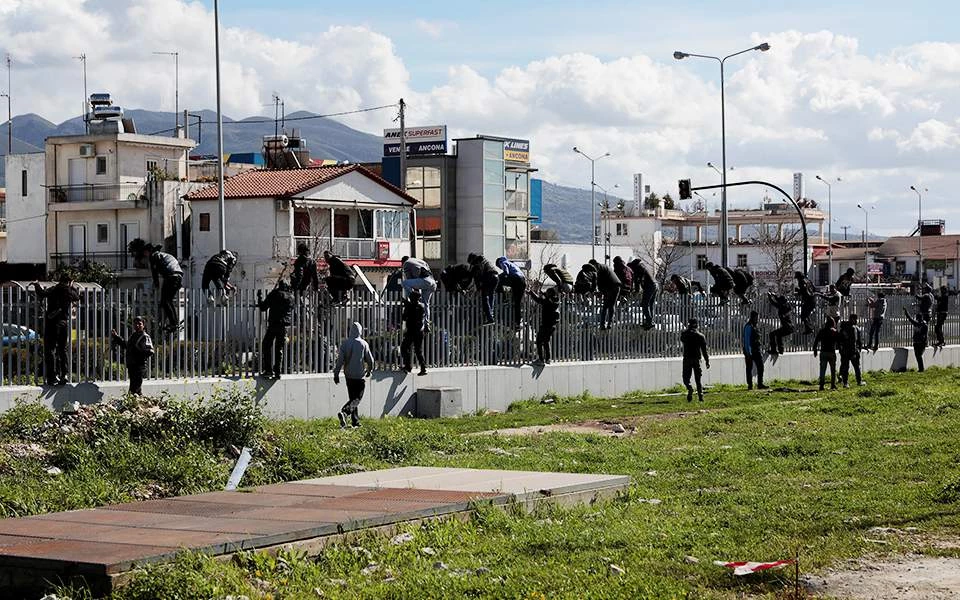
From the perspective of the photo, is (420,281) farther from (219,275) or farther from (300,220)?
(300,220)

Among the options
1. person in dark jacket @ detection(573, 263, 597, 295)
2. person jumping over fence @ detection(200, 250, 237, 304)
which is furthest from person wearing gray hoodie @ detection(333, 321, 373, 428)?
person in dark jacket @ detection(573, 263, 597, 295)

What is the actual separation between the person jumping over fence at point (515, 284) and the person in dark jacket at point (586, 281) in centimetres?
262

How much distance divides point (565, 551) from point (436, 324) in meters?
16.4

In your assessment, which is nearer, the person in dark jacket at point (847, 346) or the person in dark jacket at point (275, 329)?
the person in dark jacket at point (275, 329)

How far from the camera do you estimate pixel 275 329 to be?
23.7m

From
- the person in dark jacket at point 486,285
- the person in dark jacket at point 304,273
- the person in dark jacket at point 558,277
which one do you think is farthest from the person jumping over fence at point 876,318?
the person in dark jacket at point 304,273

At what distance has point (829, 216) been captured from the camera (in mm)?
125125

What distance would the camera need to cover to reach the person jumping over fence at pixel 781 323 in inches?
1382

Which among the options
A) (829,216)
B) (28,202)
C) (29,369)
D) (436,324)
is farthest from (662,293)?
(829,216)

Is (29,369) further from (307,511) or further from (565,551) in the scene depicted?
(565,551)

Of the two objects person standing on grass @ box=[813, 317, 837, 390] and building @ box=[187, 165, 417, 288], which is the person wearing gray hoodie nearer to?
person standing on grass @ box=[813, 317, 837, 390]

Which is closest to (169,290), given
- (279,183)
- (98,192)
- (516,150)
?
(279,183)

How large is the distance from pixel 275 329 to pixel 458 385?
436 cm

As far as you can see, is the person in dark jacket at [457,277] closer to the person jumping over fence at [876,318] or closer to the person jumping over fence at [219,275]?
the person jumping over fence at [219,275]
